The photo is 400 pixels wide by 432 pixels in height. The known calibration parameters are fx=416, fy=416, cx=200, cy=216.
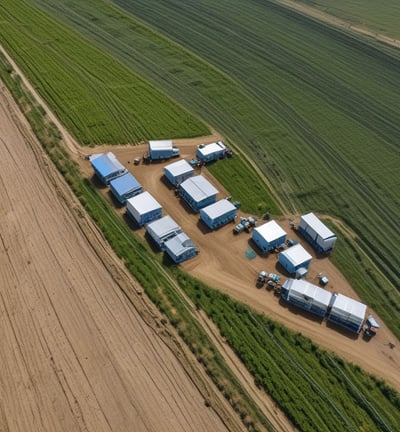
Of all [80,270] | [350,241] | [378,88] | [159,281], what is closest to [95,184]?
[80,270]

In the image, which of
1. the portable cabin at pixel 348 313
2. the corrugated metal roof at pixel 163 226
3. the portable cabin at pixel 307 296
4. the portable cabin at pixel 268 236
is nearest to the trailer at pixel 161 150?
the corrugated metal roof at pixel 163 226

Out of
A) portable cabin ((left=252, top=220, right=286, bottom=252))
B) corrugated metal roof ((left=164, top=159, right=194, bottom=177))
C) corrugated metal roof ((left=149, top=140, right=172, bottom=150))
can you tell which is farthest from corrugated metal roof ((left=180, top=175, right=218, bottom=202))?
portable cabin ((left=252, top=220, right=286, bottom=252))

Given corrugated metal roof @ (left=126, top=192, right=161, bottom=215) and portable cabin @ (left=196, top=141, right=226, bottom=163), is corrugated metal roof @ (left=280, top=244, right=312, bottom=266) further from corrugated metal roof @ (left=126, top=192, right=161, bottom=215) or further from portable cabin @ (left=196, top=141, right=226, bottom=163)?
portable cabin @ (left=196, top=141, right=226, bottom=163)

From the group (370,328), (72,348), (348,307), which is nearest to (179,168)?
(72,348)

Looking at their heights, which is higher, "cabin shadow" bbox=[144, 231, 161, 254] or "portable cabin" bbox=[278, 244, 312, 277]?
"cabin shadow" bbox=[144, 231, 161, 254]

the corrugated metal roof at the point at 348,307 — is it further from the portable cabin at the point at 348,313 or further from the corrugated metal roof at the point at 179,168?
the corrugated metal roof at the point at 179,168

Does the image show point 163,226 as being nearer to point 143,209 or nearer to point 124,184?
point 143,209
